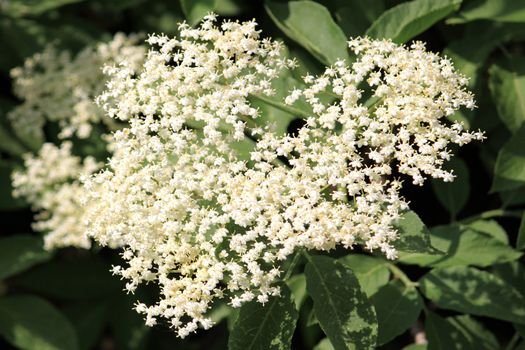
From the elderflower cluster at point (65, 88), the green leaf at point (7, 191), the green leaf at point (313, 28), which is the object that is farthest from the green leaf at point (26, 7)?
the green leaf at point (313, 28)

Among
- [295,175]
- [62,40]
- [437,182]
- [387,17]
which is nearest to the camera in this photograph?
[295,175]

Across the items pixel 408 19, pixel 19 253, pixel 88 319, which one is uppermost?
pixel 408 19

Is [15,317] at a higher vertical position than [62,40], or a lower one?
lower

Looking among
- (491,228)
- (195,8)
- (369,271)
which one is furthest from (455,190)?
(195,8)

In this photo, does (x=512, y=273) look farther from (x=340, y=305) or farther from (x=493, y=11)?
(x=493, y=11)

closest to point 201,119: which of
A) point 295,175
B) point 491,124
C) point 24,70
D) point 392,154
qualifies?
point 295,175

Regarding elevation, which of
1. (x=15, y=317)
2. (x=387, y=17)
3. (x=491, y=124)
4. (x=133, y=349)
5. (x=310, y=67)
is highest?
(x=387, y=17)

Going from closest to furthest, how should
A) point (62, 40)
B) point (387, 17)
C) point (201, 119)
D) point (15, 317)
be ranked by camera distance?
point (201, 119), point (387, 17), point (15, 317), point (62, 40)

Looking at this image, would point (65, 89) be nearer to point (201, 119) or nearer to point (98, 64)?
point (98, 64)
